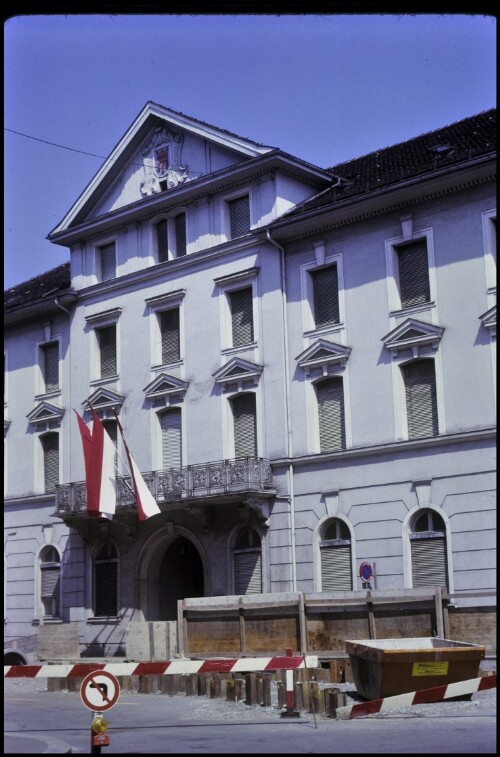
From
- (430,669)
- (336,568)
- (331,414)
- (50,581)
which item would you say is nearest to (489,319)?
(331,414)

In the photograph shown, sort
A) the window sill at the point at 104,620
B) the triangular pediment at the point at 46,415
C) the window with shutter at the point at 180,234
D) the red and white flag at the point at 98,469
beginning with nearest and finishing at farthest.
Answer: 1. the red and white flag at the point at 98,469
2. the window sill at the point at 104,620
3. the window with shutter at the point at 180,234
4. the triangular pediment at the point at 46,415

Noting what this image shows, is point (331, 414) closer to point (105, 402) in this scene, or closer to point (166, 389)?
point (166, 389)

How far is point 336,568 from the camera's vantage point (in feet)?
104

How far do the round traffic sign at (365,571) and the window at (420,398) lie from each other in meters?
3.68

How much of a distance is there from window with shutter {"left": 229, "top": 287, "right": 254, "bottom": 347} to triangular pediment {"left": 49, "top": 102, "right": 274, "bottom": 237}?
4.06 metres

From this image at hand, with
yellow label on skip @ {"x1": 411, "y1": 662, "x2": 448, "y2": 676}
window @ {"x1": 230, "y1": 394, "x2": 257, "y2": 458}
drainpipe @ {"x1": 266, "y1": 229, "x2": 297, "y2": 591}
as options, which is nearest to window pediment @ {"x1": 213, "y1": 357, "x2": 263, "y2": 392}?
window @ {"x1": 230, "y1": 394, "x2": 257, "y2": 458}

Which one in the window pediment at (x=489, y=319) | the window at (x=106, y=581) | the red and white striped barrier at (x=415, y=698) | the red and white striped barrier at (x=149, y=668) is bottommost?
the red and white striped barrier at (x=415, y=698)

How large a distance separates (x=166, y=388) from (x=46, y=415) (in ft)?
21.0

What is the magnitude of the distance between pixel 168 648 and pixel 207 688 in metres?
5.62

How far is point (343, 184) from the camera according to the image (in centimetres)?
3506

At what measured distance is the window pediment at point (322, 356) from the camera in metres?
32.4

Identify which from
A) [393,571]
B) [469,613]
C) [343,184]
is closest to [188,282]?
[343,184]

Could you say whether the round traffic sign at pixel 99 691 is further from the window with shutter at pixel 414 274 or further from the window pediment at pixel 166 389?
the window pediment at pixel 166 389

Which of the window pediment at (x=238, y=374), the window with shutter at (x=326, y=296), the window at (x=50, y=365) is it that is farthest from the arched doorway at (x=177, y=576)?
the window with shutter at (x=326, y=296)
